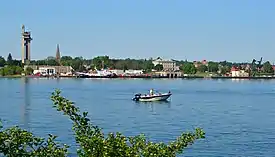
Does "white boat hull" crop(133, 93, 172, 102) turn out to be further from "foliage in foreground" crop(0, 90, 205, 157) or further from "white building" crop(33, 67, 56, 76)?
"white building" crop(33, 67, 56, 76)

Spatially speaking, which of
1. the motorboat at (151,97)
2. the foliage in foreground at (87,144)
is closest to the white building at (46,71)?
the motorboat at (151,97)

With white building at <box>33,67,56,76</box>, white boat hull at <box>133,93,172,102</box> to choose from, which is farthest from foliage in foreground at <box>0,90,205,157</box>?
white building at <box>33,67,56,76</box>

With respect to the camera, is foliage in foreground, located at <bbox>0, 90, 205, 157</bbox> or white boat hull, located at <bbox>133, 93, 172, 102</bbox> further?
white boat hull, located at <bbox>133, 93, 172, 102</bbox>

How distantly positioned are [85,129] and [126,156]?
923 millimetres

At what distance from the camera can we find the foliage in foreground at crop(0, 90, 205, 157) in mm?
7258

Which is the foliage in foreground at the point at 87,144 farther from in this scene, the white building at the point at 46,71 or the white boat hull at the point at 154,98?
the white building at the point at 46,71

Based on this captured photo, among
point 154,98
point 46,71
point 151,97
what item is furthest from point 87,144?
point 46,71

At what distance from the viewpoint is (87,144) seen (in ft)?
Answer: 24.4

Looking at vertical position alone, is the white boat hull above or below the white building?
below

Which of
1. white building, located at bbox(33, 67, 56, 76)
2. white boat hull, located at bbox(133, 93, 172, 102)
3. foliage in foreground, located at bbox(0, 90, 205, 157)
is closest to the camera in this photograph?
foliage in foreground, located at bbox(0, 90, 205, 157)

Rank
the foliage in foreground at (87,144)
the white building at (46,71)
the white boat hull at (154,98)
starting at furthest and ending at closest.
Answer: the white building at (46,71) < the white boat hull at (154,98) < the foliage in foreground at (87,144)

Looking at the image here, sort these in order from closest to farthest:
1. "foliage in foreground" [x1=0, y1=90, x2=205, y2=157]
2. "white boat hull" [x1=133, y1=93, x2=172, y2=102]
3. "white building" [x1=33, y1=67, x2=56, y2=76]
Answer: "foliage in foreground" [x1=0, y1=90, x2=205, y2=157], "white boat hull" [x1=133, y1=93, x2=172, y2=102], "white building" [x1=33, y1=67, x2=56, y2=76]

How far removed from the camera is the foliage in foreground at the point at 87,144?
7.26 meters

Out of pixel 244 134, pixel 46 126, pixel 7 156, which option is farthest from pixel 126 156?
pixel 46 126
